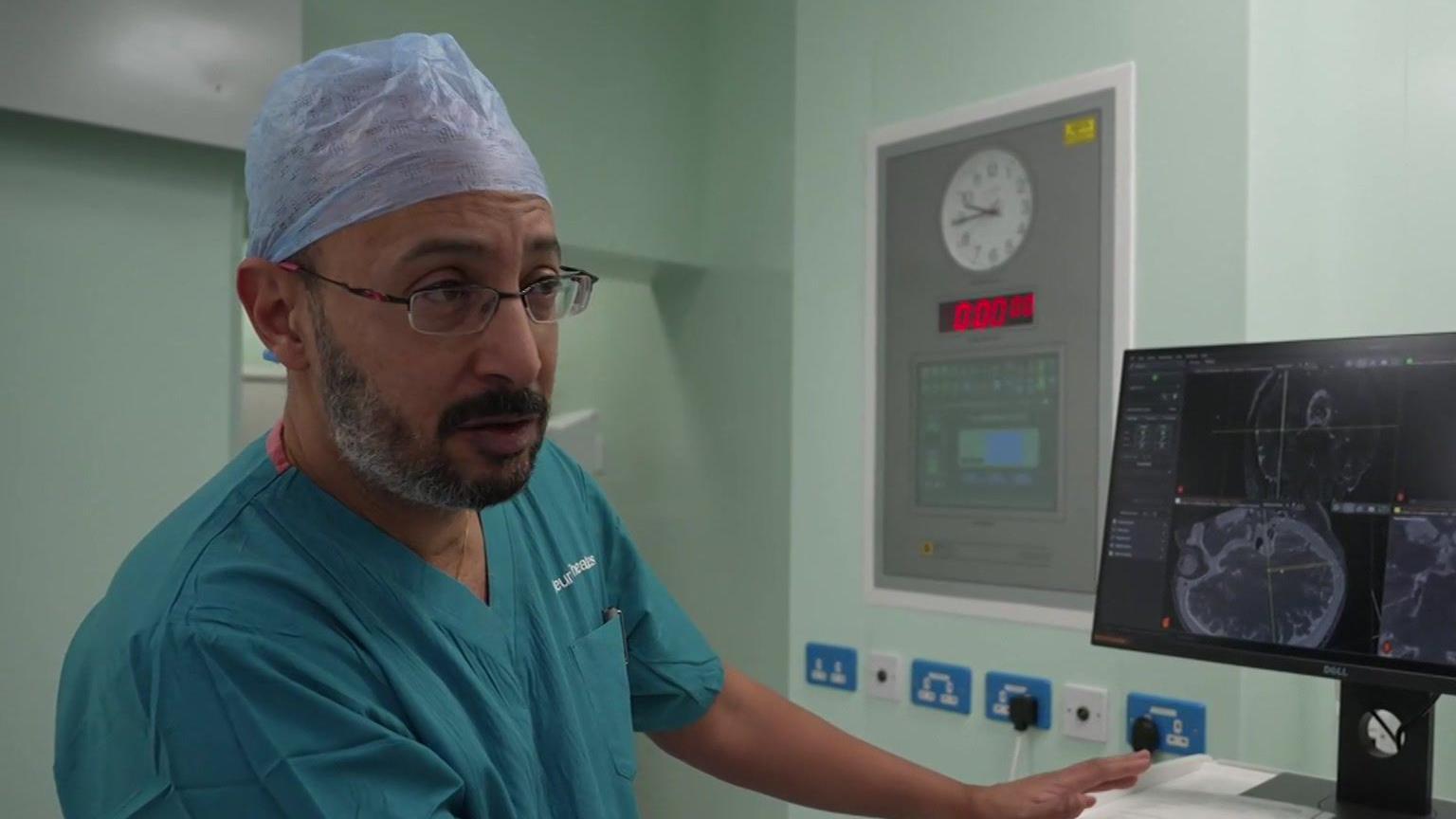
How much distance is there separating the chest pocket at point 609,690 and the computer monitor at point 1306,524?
0.54m

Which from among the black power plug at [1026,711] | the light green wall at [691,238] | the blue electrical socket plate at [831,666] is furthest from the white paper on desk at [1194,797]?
the light green wall at [691,238]

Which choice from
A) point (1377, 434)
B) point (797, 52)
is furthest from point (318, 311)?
point (797, 52)

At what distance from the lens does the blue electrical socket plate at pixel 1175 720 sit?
1951 millimetres

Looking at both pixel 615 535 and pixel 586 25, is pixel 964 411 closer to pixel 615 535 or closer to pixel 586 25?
pixel 615 535

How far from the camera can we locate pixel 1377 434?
1231 mm

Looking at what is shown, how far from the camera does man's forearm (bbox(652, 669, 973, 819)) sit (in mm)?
1357

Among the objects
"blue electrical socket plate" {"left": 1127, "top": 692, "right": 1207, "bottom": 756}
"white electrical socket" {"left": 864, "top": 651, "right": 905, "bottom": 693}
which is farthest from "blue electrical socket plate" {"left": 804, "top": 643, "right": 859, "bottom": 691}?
"blue electrical socket plate" {"left": 1127, "top": 692, "right": 1207, "bottom": 756}

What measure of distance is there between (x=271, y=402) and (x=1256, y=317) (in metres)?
2.47

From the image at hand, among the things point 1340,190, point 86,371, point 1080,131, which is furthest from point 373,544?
point 1340,190

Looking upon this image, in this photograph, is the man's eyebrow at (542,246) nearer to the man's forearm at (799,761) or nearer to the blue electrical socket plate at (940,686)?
the man's forearm at (799,761)

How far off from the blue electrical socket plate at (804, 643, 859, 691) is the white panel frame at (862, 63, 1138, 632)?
136mm

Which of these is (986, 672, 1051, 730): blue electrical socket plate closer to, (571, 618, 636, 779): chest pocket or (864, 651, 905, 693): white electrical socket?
(864, 651, 905, 693): white electrical socket

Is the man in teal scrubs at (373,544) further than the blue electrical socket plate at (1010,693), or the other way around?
the blue electrical socket plate at (1010,693)

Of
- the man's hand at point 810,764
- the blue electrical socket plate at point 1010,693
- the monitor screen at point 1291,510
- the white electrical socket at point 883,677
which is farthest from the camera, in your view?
the white electrical socket at point 883,677
